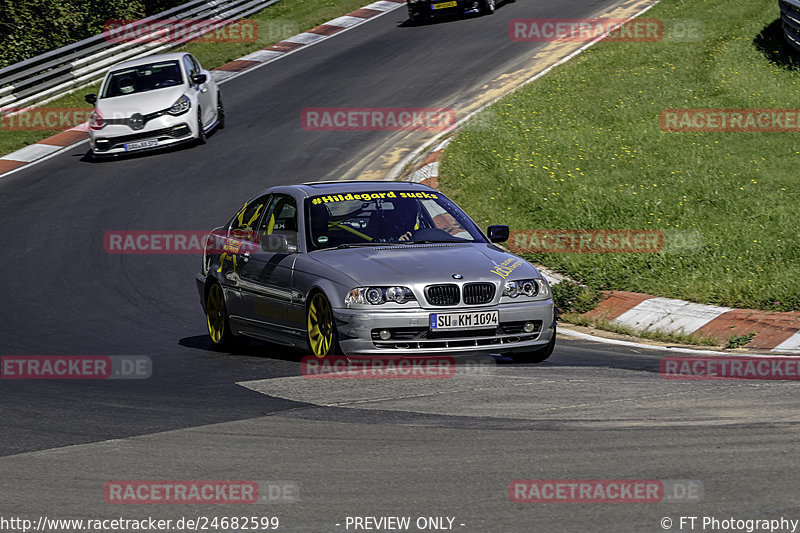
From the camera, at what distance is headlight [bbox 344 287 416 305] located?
8.96 metres

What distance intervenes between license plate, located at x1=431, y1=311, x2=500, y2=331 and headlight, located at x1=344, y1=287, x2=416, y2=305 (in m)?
0.25

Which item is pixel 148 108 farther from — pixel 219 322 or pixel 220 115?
pixel 219 322

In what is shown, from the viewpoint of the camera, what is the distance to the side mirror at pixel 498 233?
1027cm

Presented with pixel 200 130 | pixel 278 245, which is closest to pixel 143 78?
pixel 200 130

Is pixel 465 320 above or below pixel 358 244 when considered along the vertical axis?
below

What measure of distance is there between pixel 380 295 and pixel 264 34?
81.0ft

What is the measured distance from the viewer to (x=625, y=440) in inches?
250

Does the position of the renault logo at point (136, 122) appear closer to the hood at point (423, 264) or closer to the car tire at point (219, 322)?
the car tire at point (219, 322)

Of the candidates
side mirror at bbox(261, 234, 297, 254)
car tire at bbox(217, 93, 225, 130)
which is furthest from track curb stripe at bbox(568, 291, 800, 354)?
car tire at bbox(217, 93, 225, 130)

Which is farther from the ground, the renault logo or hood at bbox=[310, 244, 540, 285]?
hood at bbox=[310, 244, 540, 285]

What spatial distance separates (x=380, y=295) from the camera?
898 cm

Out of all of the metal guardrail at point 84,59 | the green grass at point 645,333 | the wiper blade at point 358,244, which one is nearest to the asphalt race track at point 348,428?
the green grass at point 645,333

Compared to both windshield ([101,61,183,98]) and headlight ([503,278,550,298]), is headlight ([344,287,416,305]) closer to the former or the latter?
headlight ([503,278,550,298])

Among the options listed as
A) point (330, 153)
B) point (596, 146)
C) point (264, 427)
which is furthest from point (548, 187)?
point (264, 427)
